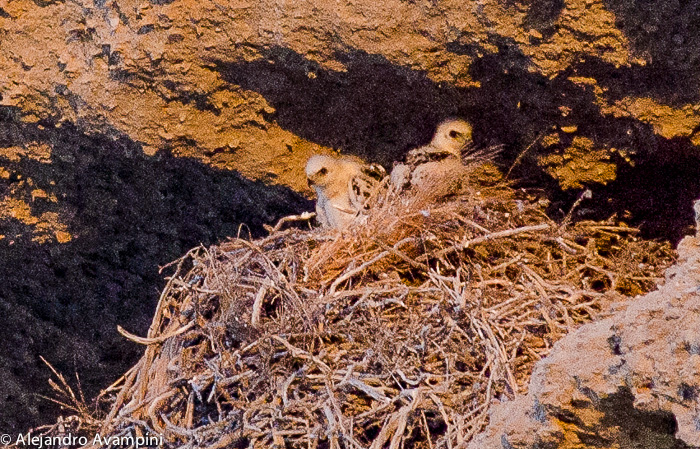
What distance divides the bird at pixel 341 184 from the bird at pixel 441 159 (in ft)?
0.24

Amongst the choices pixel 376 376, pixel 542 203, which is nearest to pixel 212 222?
pixel 376 376

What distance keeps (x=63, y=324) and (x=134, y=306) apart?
0.24m

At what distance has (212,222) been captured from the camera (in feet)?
5.84

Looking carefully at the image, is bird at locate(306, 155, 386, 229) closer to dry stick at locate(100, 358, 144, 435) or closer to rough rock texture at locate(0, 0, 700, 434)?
rough rock texture at locate(0, 0, 700, 434)

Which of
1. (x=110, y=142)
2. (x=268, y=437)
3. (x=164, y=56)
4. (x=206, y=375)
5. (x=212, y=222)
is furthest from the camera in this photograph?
(x=212, y=222)

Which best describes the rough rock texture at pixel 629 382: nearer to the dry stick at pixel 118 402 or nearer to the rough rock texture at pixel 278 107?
the rough rock texture at pixel 278 107

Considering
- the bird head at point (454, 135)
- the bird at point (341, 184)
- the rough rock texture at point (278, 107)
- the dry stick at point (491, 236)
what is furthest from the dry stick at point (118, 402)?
the bird head at point (454, 135)

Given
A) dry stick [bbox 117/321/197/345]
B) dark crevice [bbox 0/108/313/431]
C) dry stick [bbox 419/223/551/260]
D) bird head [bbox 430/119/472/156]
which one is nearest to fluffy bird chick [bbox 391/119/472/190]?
bird head [bbox 430/119/472/156]

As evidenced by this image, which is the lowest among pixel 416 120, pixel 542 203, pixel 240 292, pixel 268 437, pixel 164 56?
pixel 268 437

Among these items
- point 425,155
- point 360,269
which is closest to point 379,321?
point 360,269

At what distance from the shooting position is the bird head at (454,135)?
4.57 ft

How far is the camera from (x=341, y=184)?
5.13 feet

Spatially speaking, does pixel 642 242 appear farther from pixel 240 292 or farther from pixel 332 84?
pixel 240 292

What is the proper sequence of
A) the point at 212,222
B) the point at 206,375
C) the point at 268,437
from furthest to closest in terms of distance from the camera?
the point at 212,222, the point at 206,375, the point at 268,437
